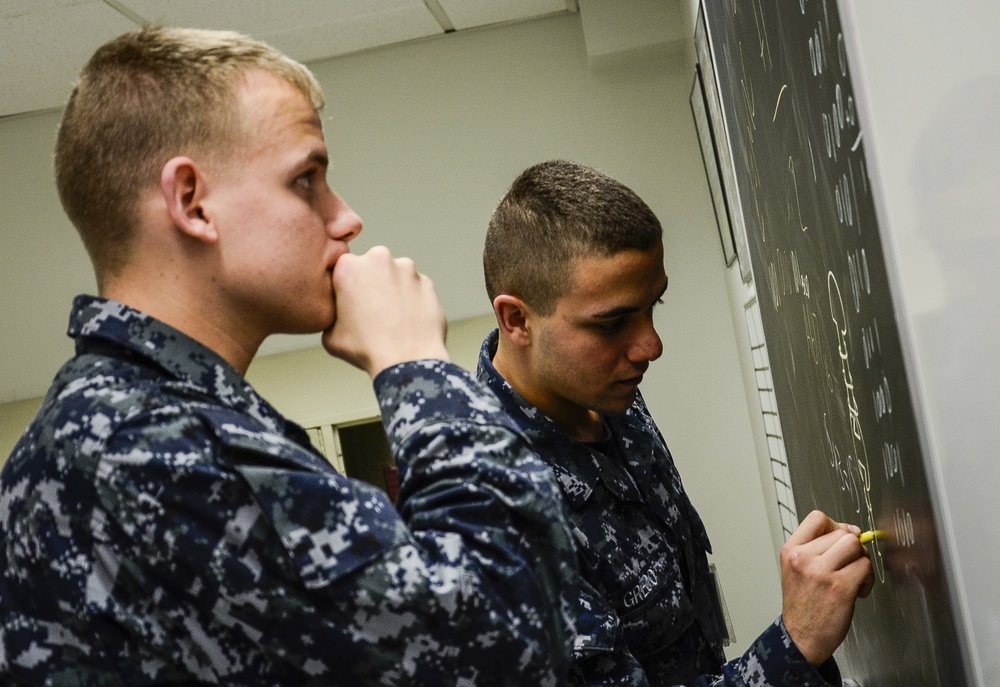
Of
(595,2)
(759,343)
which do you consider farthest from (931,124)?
(595,2)

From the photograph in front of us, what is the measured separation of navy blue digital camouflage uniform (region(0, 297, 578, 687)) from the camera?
687 mm

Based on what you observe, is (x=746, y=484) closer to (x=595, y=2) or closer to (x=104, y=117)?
(x=595, y=2)

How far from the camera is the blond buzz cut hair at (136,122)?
813 mm

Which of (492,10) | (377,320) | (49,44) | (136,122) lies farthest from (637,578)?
(49,44)

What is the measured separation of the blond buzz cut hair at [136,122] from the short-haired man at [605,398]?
663 mm

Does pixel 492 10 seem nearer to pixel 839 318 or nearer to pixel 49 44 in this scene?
pixel 49 44

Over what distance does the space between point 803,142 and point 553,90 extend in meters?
3.13

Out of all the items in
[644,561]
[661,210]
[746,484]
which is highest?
[661,210]

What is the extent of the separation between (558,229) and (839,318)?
50 centimetres

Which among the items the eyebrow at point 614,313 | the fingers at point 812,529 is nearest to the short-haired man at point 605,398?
the eyebrow at point 614,313

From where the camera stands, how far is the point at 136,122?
817 millimetres

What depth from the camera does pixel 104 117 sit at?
828 millimetres

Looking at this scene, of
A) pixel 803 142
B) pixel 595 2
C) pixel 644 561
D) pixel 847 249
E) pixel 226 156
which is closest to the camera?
pixel 226 156

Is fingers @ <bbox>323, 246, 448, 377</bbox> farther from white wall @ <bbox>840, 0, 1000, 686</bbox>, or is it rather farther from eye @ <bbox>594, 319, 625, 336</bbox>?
eye @ <bbox>594, 319, 625, 336</bbox>
